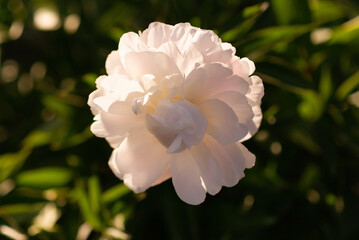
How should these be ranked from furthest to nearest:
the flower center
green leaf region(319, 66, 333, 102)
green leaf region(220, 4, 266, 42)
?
green leaf region(319, 66, 333, 102)
green leaf region(220, 4, 266, 42)
the flower center

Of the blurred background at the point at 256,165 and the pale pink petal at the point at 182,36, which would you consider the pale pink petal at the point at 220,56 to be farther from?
the blurred background at the point at 256,165

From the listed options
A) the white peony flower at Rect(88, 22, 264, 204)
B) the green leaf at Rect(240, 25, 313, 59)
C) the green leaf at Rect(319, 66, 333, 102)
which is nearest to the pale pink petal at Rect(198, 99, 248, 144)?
the white peony flower at Rect(88, 22, 264, 204)

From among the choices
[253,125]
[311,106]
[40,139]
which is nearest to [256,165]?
[311,106]

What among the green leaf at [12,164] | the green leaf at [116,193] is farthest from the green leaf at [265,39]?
the green leaf at [12,164]

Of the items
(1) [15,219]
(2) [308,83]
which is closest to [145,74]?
(2) [308,83]

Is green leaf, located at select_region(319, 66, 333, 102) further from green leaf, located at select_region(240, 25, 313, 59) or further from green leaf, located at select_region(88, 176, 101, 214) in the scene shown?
green leaf, located at select_region(88, 176, 101, 214)

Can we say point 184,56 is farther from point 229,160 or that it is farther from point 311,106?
point 311,106
